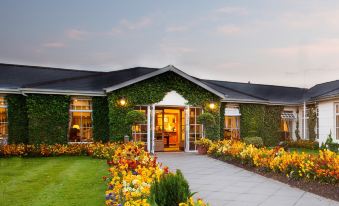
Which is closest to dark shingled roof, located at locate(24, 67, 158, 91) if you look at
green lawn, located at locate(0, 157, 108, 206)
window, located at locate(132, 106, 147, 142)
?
window, located at locate(132, 106, 147, 142)

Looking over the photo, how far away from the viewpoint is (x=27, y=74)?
62.0 ft

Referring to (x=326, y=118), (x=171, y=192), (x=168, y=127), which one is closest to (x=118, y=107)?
(x=168, y=127)

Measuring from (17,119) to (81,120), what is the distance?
2.92m

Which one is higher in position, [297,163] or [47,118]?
[47,118]

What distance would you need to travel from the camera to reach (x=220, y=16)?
16.5m

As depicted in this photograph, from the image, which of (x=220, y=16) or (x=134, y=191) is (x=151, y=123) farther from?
(x=134, y=191)

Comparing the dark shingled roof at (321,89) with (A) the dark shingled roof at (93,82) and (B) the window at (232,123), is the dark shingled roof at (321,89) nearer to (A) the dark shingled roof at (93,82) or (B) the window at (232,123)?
(B) the window at (232,123)

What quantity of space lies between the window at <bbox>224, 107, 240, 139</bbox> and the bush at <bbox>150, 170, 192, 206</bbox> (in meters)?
15.4

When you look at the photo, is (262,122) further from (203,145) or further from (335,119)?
(203,145)

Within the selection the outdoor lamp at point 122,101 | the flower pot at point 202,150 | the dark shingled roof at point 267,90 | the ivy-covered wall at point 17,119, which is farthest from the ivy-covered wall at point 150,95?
the dark shingled roof at point 267,90

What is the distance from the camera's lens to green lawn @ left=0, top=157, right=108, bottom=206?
7160 mm

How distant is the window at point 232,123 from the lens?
1973 cm

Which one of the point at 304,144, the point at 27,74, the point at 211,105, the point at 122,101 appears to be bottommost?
the point at 304,144

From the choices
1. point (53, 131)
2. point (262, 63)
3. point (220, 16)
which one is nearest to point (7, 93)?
point (53, 131)
